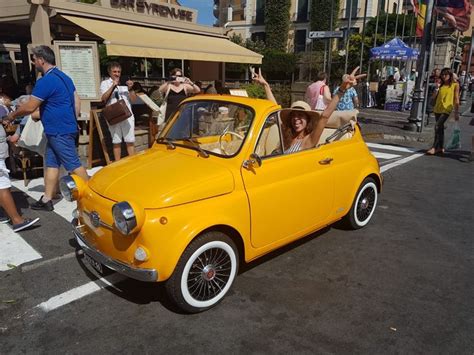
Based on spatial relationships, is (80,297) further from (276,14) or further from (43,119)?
(276,14)

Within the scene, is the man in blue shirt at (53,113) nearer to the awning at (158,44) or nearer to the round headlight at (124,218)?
the round headlight at (124,218)

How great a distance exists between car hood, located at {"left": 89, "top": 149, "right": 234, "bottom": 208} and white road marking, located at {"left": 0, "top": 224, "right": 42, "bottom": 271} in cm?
129

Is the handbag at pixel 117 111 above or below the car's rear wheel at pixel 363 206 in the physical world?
above

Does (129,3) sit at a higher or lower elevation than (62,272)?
higher

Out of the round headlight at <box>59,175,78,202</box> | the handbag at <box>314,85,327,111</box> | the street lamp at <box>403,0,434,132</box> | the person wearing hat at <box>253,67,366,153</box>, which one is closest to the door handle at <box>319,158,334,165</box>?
the person wearing hat at <box>253,67,366,153</box>

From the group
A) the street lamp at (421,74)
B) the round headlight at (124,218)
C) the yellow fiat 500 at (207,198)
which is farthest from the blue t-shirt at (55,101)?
the street lamp at (421,74)

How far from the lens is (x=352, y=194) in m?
4.51

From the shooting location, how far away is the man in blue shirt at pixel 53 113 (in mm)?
4539

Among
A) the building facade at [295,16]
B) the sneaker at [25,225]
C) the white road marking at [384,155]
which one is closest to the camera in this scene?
the sneaker at [25,225]

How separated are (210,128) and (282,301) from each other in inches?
71.5

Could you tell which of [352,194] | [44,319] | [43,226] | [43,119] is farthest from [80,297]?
[352,194]

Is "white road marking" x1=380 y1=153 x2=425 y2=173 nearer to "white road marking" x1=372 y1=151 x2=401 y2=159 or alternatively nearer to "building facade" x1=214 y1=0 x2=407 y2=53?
"white road marking" x1=372 y1=151 x2=401 y2=159

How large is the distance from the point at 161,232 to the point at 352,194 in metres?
2.54

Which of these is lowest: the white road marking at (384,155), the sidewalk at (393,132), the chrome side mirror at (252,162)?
the white road marking at (384,155)
